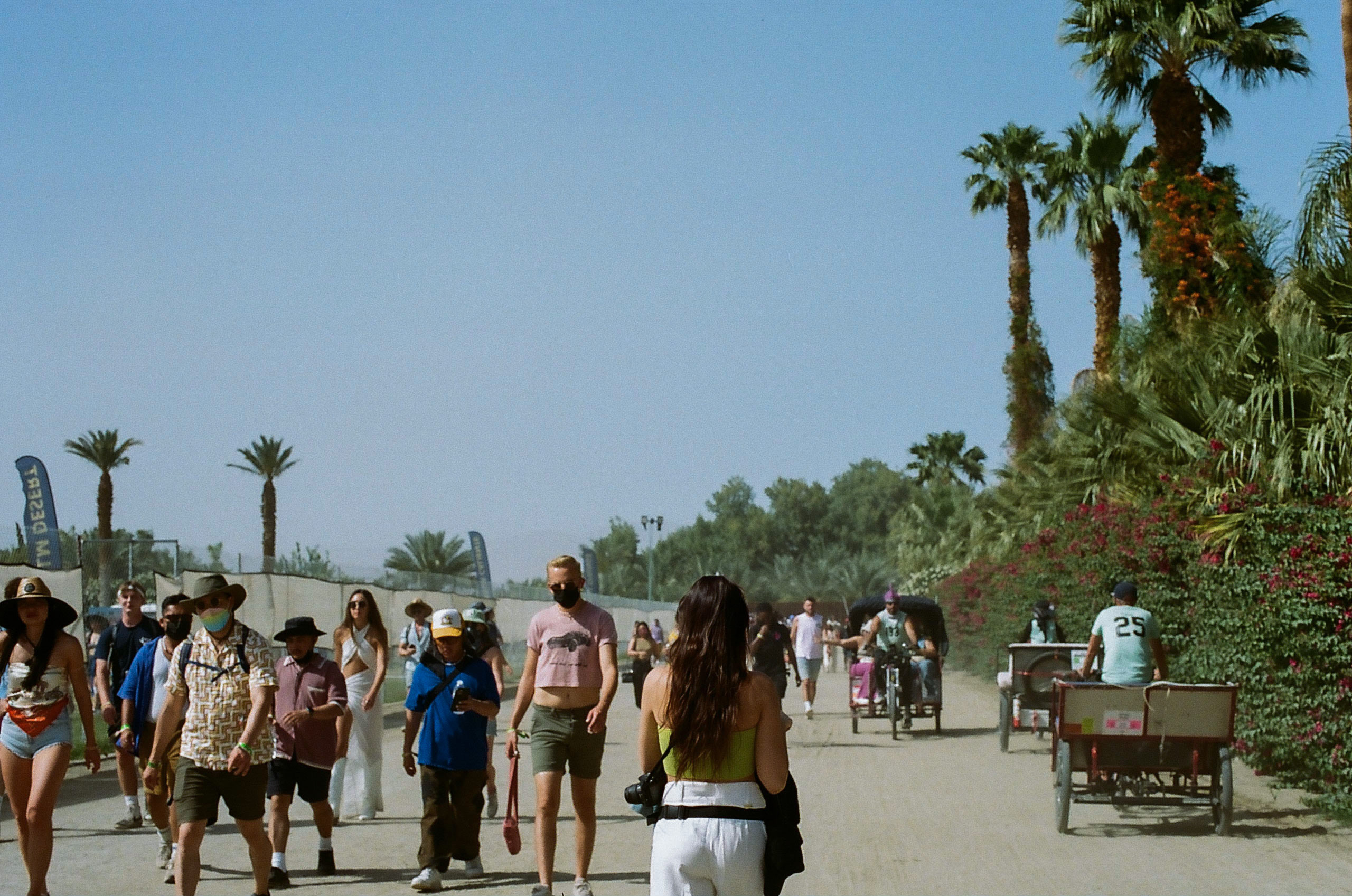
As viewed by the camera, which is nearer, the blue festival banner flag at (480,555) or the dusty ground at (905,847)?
the dusty ground at (905,847)

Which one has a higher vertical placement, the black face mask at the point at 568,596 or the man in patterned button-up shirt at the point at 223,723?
the black face mask at the point at 568,596

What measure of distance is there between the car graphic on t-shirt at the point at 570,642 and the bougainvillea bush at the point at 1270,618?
225 inches

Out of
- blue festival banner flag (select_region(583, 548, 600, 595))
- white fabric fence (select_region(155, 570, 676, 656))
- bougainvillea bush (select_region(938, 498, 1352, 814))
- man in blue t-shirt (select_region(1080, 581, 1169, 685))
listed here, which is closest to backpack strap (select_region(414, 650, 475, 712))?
man in blue t-shirt (select_region(1080, 581, 1169, 685))

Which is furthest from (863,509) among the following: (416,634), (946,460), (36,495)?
(416,634)

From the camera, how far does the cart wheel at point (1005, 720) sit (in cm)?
1802

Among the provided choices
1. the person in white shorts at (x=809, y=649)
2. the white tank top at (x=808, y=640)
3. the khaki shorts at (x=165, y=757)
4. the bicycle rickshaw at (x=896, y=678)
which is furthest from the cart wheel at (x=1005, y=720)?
the khaki shorts at (x=165, y=757)

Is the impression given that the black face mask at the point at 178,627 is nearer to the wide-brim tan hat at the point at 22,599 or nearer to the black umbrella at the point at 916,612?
the wide-brim tan hat at the point at 22,599

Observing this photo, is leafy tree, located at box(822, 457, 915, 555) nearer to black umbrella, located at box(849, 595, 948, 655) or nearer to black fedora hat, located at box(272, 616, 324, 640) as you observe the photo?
black umbrella, located at box(849, 595, 948, 655)

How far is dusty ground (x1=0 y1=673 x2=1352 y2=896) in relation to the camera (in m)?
9.41

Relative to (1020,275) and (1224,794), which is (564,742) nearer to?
(1224,794)

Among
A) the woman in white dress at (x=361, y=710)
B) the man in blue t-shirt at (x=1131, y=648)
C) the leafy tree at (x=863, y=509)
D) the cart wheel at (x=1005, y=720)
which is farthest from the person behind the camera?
the leafy tree at (x=863, y=509)

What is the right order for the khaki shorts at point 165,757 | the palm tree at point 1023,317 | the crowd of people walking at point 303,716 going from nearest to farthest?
the crowd of people walking at point 303,716 < the khaki shorts at point 165,757 < the palm tree at point 1023,317

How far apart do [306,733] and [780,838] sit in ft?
19.4

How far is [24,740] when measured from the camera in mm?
8672
